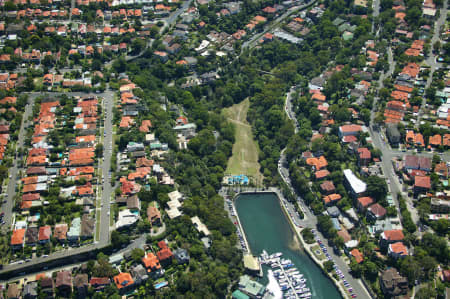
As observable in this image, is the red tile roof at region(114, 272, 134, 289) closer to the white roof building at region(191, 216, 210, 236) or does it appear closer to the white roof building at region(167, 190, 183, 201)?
the white roof building at region(191, 216, 210, 236)

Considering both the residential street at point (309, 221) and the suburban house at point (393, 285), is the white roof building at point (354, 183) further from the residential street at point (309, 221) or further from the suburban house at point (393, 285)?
the suburban house at point (393, 285)

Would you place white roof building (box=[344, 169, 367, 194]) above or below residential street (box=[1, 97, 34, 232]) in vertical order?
below

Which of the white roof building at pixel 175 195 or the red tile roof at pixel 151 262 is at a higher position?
the white roof building at pixel 175 195

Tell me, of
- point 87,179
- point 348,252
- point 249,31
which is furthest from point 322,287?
point 249,31

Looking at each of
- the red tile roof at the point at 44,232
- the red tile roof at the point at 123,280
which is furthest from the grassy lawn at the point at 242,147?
the red tile roof at the point at 44,232

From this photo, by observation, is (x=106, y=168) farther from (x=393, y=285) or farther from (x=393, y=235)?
(x=393, y=285)

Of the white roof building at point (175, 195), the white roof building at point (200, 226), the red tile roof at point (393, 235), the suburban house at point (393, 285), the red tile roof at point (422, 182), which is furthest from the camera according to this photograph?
the red tile roof at point (422, 182)

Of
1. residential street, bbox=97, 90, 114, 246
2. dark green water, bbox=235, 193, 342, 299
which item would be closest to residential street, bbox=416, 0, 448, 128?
dark green water, bbox=235, 193, 342, 299
